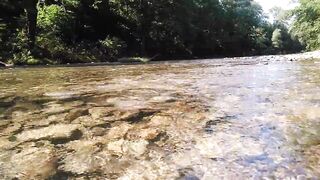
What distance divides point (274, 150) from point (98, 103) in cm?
295

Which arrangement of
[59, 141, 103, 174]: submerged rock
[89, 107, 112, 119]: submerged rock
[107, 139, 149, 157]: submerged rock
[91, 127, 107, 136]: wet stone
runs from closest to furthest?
[59, 141, 103, 174]: submerged rock, [107, 139, 149, 157]: submerged rock, [91, 127, 107, 136]: wet stone, [89, 107, 112, 119]: submerged rock

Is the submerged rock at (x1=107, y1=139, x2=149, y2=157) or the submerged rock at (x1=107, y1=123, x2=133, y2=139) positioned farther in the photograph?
the submerged rock at (x1=107, y1=123, x2=133, y2=139)

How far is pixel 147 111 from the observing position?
4555 mm

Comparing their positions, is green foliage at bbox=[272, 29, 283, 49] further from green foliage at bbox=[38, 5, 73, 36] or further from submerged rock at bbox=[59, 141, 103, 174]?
submerged rock at bbox=[59, 141, 103, 174]

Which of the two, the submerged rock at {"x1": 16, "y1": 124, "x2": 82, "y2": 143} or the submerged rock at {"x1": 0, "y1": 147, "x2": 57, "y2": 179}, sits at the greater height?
the submerged rock at {"x1": 16, "y1": 124, "x2": 82, "y2": 143}

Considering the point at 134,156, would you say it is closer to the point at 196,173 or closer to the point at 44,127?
the point at 196,173

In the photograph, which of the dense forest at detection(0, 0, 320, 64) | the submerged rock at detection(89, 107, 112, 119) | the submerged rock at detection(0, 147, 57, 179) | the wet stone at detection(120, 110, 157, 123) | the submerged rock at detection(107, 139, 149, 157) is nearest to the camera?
the submerged rock at detection(0, 147, 57, 179)

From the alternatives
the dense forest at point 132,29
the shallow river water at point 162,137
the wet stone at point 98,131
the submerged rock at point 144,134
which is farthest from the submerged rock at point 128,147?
the dense forest at point 132,29

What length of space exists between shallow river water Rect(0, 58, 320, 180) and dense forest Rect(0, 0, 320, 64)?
14.9m

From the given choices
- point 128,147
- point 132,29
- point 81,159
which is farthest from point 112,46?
point 81,159

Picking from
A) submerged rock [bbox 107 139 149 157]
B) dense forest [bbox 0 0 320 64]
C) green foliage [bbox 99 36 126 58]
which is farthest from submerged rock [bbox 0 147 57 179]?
green foliage [bbox 99 36 126 58]

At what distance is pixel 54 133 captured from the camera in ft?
11.5

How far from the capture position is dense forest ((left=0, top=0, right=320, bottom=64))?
67.9ft

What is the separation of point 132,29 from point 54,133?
3028 cm
